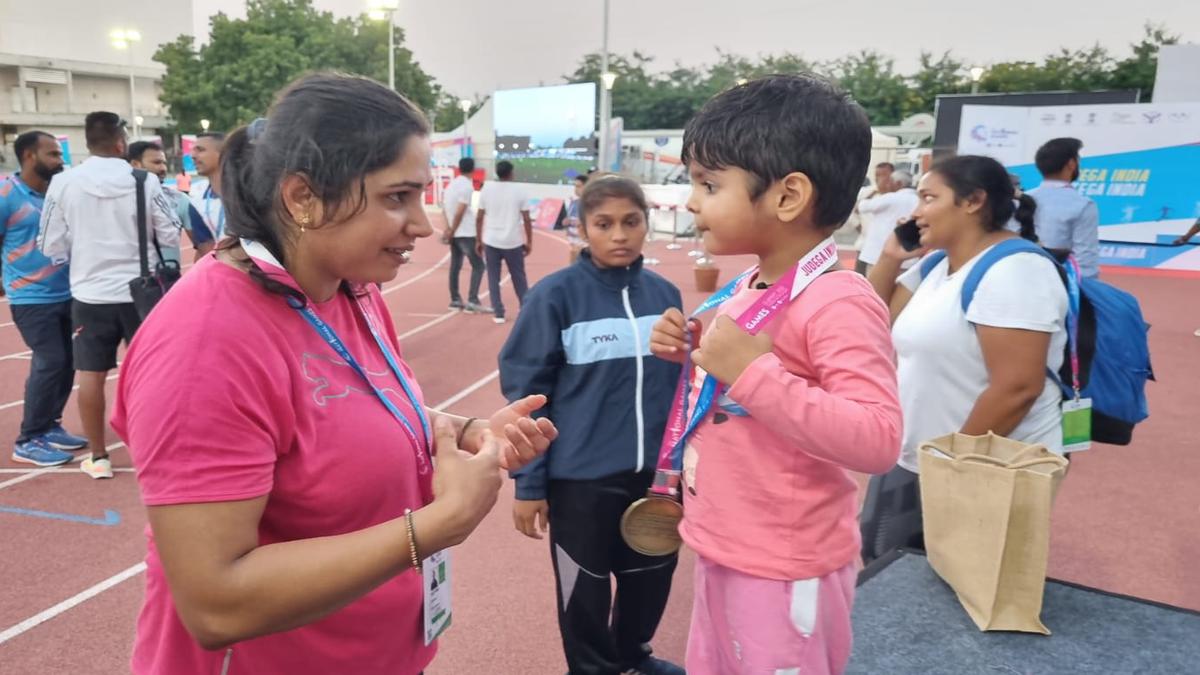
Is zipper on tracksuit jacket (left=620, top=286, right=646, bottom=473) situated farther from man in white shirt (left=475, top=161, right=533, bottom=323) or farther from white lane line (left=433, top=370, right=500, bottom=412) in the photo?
man in white shirt (left=475, top=161, right=533, bottom=323)

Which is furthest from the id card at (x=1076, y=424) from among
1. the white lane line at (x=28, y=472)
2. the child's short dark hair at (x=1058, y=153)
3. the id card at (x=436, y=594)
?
the white lane line at (x=28, y=472)

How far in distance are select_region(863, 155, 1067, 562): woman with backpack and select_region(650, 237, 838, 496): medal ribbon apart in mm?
998

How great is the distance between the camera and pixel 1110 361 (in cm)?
263

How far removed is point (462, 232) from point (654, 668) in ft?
26.3

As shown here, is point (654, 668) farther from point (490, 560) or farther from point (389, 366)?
point (389, 366)

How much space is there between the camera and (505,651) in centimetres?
302

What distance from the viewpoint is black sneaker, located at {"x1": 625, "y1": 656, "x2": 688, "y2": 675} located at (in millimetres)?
2801

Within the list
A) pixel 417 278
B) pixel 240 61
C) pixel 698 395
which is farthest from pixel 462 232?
pixel 240 61

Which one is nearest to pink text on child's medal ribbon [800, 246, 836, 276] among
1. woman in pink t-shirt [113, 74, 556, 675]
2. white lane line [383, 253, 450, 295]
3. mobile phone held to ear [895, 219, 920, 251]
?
woman in pink t-shirt [113, 74, 556, 675]

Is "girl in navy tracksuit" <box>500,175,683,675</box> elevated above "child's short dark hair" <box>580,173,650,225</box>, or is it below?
below

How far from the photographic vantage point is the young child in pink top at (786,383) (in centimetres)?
143

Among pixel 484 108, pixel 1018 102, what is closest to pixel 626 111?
pixel 484 108

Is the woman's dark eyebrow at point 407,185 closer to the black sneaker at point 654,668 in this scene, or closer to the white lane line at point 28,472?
the black sneaker at point 654,668

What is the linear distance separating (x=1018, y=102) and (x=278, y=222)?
75.3ft
